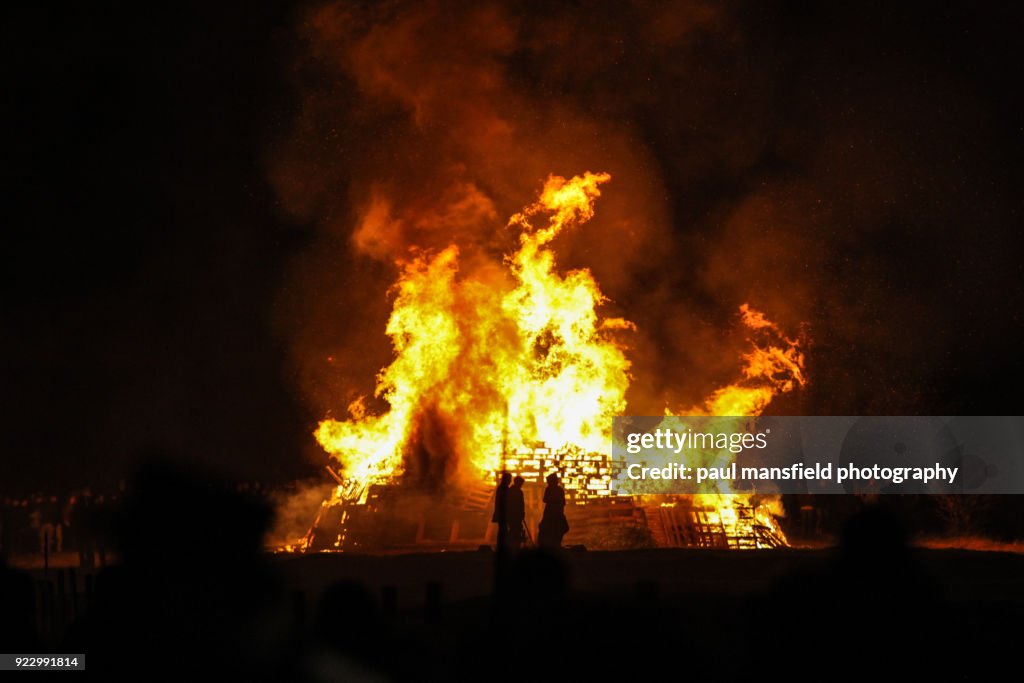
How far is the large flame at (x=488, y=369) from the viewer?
24984 millimetres

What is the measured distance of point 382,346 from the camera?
32.9 meters

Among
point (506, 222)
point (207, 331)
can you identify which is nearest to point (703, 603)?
point (506, 222)

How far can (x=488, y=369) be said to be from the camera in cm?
2562

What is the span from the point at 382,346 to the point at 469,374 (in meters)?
7.98

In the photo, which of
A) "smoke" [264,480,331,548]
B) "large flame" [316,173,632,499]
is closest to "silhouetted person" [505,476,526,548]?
"large flame" [316,173,632,499]

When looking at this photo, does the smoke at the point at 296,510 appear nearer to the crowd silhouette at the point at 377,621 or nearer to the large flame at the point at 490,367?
the large flame at the point at 490,367

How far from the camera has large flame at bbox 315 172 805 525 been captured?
25.0 meters

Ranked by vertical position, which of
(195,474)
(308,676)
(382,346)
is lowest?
(308,676)

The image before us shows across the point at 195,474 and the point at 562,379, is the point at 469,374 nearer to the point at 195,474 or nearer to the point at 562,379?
the point at 562,379
